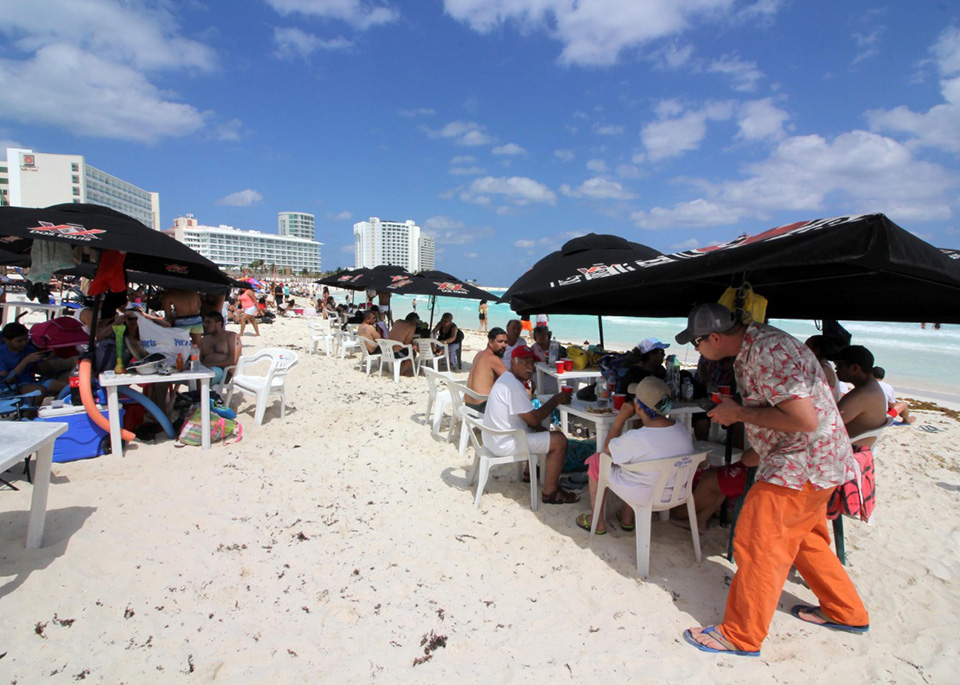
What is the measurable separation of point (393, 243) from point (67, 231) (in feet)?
392

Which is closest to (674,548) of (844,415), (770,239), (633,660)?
(633,660)

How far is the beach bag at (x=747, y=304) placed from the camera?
98.8 inches

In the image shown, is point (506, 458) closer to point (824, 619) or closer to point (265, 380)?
point (824, 619)

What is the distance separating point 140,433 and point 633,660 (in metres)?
4.61

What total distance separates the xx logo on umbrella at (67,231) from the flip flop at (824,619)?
536 cm

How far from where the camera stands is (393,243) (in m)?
119

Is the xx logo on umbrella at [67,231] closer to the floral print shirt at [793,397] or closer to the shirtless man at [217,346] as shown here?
the shirtless man at [217,346]

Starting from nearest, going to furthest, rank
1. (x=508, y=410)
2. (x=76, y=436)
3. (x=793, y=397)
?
(x=793, y=397)
(x=508, y=410)
(x=76, y=436)

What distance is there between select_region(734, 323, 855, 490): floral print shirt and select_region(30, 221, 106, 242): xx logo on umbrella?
468 centimetres

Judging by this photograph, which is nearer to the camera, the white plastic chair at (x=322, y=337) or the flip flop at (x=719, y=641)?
the flip flop at (x=719, y=641)

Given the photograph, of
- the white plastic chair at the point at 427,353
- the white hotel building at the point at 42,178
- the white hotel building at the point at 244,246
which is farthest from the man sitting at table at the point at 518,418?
the white hotel building at the point at 244,246

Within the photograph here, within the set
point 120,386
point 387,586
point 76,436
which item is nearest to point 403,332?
point 120,386

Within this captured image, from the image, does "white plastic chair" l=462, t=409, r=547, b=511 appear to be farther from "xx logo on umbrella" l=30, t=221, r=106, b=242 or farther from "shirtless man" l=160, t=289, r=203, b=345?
"shirtless man" l=160, t=289, r=203, b=345

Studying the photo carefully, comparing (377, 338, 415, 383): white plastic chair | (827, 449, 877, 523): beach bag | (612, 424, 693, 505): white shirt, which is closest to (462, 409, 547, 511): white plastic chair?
(612, 424, 693, 505): white shirt
